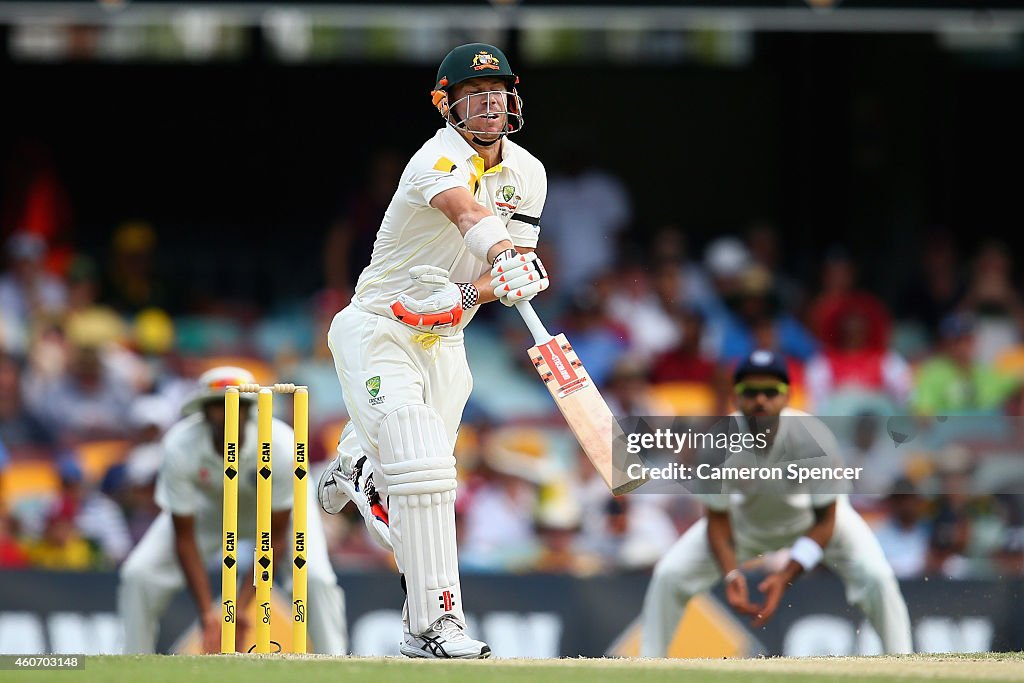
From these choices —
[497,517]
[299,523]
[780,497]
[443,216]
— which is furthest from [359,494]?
[497,517]

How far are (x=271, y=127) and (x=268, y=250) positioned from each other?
3.45ft

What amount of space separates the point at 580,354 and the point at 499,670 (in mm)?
4437

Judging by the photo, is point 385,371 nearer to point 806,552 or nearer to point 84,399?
point 806,552

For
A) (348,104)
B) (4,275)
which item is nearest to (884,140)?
(348,104)

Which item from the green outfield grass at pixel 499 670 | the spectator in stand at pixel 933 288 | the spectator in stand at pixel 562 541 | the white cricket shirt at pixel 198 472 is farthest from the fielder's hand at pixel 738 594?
the spectator in stand at pixel 933 288

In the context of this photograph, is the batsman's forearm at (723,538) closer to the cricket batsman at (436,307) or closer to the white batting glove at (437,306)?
the cricket batsman at (436,307)

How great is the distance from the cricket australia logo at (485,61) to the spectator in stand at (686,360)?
4439 millimetres

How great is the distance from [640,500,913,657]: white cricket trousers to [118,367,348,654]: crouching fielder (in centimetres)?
135

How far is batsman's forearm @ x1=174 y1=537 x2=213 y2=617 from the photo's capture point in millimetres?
7289

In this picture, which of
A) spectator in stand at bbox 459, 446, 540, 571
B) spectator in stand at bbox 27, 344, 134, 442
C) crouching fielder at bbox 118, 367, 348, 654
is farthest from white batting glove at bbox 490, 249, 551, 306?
spectator in stand at bbox 27, 344, 134, 442

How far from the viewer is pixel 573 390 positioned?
5168 millimetres

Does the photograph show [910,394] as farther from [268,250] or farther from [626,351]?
[268,250]
